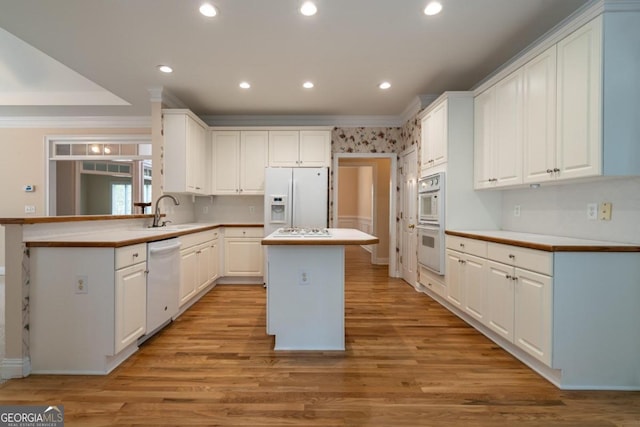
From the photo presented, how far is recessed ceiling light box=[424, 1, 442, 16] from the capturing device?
2.16m

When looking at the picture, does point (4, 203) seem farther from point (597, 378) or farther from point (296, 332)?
point (597, 378)

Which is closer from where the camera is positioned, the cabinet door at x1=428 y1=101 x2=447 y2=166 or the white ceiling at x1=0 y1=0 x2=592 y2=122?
the white ceiling at x1=0 y1=0 x2=592 y2=122

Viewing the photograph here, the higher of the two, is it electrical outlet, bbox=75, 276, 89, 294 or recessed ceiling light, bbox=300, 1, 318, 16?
recessed ceiling light, bbox=300, 1, 318, 16

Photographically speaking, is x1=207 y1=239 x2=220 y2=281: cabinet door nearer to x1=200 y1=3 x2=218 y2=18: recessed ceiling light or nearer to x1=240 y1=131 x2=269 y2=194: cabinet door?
x1=240 y1=131 x2=269 y2=194: cabinet door

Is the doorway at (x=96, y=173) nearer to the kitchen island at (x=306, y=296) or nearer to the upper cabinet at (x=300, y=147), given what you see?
the upper cabinet at (x=300, y=147)

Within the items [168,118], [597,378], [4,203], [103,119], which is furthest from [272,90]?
[4,203]

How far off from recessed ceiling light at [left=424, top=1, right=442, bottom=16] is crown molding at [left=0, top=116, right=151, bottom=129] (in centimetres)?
454

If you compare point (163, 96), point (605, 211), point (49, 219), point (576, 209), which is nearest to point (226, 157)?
point (163, 96)

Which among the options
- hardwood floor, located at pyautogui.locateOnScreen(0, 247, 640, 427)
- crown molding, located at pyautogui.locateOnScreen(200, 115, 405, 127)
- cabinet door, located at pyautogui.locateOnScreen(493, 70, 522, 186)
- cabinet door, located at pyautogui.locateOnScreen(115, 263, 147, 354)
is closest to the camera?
hardwood floor, located at pyautogui.locateOnScreen(0, 247, 640, 427)

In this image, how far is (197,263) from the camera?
3484mm

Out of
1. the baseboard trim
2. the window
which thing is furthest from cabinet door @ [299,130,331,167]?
the window

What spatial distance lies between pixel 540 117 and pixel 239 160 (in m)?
3.67

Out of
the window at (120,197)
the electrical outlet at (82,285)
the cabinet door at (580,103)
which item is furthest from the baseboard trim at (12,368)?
the window at (120,197)

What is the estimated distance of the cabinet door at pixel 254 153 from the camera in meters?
4.46
